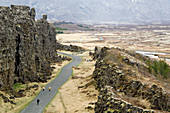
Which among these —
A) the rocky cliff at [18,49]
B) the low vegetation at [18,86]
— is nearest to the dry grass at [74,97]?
the low vegetation at [18,86]

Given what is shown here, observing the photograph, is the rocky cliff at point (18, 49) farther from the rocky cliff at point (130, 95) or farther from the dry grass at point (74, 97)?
the rocky cliff at point (130, 95)

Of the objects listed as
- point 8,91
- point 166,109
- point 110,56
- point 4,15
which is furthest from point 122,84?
point 4,15

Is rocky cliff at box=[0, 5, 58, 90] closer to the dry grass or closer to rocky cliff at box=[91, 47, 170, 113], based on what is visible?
the dry grass

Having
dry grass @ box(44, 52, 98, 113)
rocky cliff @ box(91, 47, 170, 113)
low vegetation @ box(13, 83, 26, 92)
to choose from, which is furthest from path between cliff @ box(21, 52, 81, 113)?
rocky cliff @ box(91, 47, 170, 113)

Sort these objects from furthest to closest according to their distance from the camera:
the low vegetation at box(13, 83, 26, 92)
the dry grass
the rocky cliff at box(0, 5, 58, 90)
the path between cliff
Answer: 1. the low vegetation at box(13, 83, 26, 92)
2. the rocky cliff at box(0, 5, 58, 90)
3. the path between cliff
4. the dry grass

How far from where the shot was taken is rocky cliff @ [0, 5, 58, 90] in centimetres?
5416

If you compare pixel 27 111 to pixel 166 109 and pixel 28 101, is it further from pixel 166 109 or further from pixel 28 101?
pixel 166 109

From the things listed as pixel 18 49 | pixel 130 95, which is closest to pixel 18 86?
pixel 18 49

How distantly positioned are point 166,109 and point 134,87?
8.25 m

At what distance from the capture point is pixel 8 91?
177 ft

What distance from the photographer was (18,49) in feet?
219

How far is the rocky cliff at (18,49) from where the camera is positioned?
5416 cm

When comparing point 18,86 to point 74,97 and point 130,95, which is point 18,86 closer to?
point 74,97

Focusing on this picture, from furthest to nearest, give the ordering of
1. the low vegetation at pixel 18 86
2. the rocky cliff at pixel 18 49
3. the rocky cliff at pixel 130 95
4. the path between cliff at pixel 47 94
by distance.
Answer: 1. the low vegetation at pixel 18 86
2. the rocky cliff at pixel 18 49
3. the path between cliff at pixel 47 94
4. the rocky cliff at pixel 130 95
